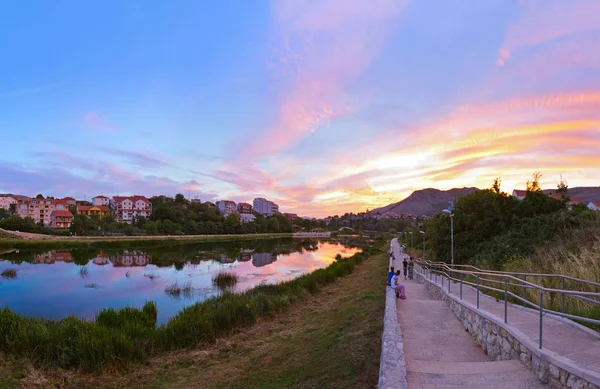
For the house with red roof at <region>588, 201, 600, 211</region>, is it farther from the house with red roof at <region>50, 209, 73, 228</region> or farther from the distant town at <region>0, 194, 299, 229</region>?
the house with red roof at <region>50, 209, 73, 228</region>

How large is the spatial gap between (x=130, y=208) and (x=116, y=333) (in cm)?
11331

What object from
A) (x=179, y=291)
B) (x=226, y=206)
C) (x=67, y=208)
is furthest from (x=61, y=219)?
(x=226, y=206)

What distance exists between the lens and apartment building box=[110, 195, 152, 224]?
4166 inches

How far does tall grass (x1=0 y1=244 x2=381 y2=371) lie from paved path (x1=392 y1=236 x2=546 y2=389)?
5.04 metres

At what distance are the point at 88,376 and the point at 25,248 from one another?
4399 centimetres

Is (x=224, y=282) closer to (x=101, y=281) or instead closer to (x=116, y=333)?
(x=101, y=281)

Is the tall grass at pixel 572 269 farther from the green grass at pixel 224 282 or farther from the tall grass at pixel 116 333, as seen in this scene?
the green grass at pixel 224 282

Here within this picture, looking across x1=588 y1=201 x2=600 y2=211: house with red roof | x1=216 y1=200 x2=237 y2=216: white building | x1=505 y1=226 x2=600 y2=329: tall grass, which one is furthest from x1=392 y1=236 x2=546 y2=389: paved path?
x1=216 y1=200 x2=237 y2=216: white building

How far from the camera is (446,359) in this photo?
5.32 meters

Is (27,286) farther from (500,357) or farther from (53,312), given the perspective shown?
(500,357)

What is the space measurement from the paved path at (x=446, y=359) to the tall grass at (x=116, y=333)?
5.04 meters

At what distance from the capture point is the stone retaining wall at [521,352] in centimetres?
338

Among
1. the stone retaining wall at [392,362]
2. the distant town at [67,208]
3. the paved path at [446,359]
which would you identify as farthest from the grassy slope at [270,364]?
the distant town at [67,208]

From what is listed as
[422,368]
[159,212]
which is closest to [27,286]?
[422,368]
